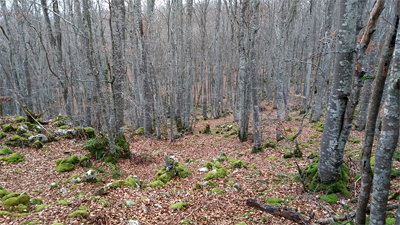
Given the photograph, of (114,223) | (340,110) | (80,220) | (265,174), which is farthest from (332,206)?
(80,220)

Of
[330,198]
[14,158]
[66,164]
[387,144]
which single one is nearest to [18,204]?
[66,164]

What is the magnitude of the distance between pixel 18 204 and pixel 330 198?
244 inches

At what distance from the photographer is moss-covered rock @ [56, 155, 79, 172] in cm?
619

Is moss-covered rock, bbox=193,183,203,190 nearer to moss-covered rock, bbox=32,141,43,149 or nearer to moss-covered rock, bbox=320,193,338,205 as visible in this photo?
moss-covered rock, bbox=320,193,338,205

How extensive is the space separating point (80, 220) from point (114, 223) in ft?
1.85

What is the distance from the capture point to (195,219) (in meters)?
4.12

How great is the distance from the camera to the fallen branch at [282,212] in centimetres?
373

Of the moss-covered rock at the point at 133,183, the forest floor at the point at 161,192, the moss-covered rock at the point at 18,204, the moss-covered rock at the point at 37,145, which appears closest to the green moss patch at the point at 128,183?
the moss-covered rock at the point at 133,183

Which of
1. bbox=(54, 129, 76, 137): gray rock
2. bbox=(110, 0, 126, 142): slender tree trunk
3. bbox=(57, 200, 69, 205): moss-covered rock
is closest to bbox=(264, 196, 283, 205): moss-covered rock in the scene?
bbox=(57, 200, 69, 205): moss-covered rock

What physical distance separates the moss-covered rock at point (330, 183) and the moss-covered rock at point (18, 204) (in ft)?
19.2

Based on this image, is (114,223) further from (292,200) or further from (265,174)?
(265,174)

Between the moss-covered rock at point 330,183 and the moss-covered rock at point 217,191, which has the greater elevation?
the moss-covered rock at point 330,183

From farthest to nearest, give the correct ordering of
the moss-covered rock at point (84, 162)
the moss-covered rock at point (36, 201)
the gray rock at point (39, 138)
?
the gray rock at point (39, 138) → the moss-covered rock at point (84, 162) → the moss-covered rock at point (36, 201)

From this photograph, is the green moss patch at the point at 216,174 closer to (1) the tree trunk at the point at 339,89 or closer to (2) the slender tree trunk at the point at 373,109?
(1) the tree trunk at the point at 339,89
